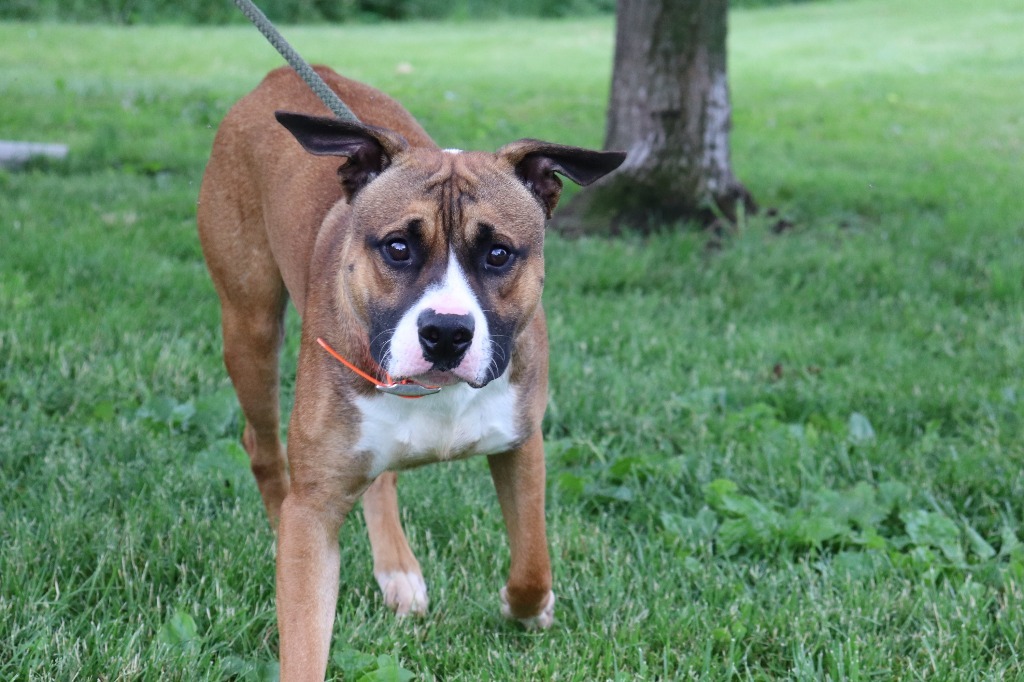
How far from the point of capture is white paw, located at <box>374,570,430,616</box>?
3168 millimetres

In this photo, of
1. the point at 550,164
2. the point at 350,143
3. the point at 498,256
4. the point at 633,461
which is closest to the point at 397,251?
the point at 498,256

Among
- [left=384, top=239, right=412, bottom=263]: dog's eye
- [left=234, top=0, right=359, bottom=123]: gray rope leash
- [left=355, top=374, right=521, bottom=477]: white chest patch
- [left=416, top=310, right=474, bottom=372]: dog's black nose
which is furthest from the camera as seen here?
[left=234, top=0, right=359, bottom=123]: gray rope leash

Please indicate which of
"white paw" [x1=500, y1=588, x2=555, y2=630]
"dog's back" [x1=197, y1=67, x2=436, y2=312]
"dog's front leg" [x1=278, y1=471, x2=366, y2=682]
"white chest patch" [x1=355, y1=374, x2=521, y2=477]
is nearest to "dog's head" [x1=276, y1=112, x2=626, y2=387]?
"white chest patch" [x1=355, y1=374, x2=521, y2=477]

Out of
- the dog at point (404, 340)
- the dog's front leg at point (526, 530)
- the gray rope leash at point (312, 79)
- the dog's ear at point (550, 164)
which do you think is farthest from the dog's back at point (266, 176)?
the dog's front leg at point (526, 530)

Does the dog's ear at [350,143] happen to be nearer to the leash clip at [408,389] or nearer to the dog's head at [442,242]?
the dog's head at [442,242]

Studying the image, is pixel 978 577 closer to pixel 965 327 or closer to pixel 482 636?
pixel 482 636

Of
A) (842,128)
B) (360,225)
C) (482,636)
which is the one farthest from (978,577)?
(842,128)

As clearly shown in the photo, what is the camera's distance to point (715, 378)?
191 inches

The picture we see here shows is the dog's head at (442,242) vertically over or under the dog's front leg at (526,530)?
over

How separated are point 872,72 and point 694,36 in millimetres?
11445

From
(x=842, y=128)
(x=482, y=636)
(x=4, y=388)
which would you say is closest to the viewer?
(x=482, y=636)

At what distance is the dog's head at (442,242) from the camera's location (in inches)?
96.2

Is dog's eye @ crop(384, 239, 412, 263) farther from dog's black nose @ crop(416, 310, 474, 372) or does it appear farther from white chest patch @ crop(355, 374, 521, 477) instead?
white chest patch @ crop(355, 374, 521, 477)

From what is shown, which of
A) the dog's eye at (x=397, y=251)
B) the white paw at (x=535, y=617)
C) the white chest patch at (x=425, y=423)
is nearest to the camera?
the dog's eye at (x=397, y=251)
